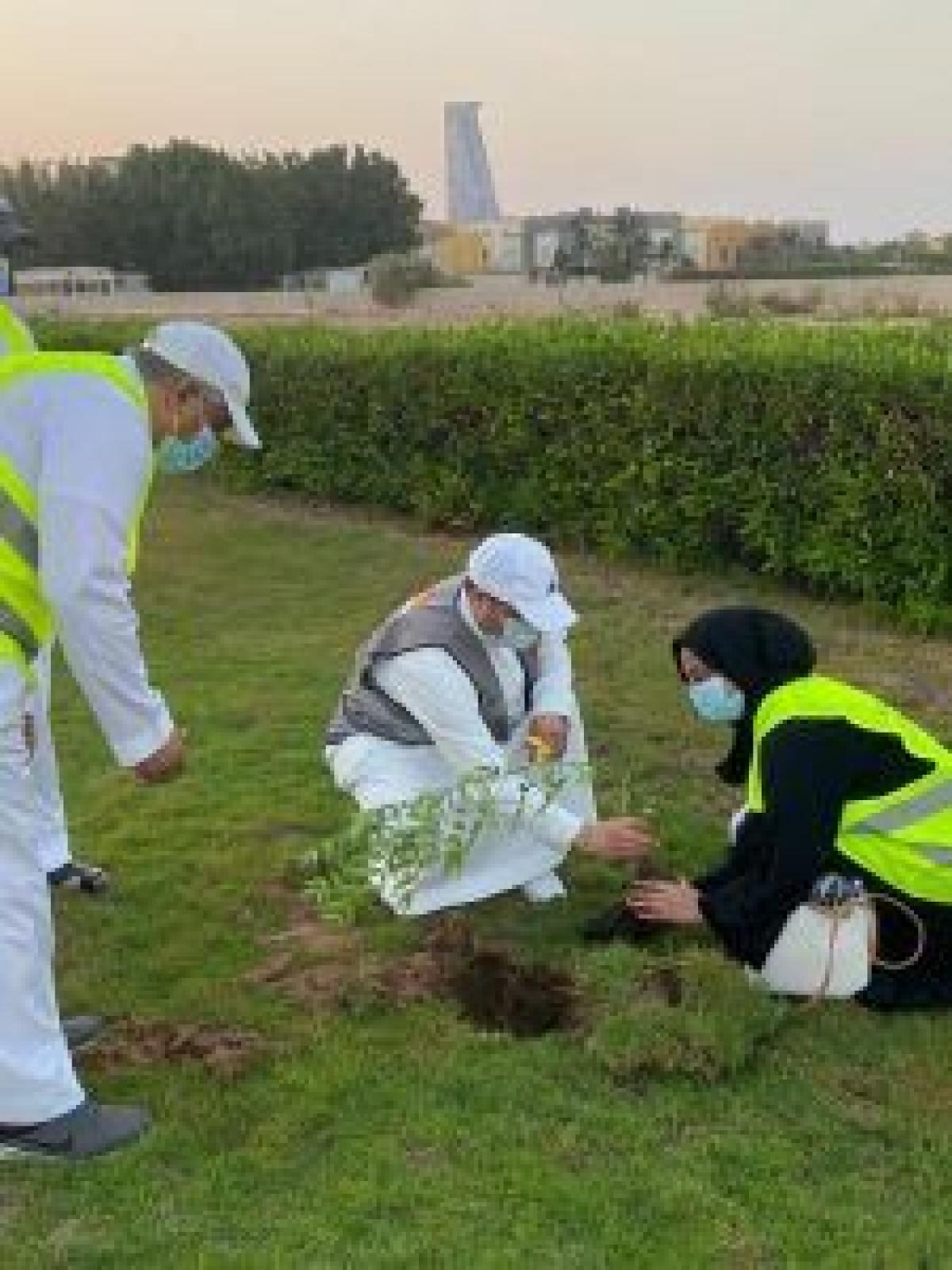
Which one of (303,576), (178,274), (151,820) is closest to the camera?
(151,820)

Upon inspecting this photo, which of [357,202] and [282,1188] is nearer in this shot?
[282,1188]

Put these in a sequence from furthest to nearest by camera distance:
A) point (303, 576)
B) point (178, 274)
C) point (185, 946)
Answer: point (178, 274) → point (303, 576) → point (185, 946)

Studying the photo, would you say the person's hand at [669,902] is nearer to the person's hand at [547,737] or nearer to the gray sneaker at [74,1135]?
the person's hand at [547,737]

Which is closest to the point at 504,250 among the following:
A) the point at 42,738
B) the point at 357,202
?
the point at 357,202

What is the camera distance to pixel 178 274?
70.1 m

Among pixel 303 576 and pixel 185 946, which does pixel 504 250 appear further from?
pixel 185 946

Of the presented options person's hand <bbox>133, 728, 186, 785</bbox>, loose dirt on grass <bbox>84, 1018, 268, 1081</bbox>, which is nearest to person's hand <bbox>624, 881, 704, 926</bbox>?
loose dirt on grass <bbox>84, 1018, 268, 1081</bbox>

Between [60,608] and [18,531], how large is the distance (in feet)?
0.75

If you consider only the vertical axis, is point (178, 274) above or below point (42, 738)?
below

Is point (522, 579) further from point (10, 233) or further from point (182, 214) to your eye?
point (182, 214)

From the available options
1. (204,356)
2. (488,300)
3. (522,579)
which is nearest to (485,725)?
(522,579)

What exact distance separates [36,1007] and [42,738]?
1.51 m

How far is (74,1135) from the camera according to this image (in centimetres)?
398

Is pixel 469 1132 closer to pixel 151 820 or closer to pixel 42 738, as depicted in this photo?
pixel 42 738
